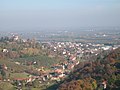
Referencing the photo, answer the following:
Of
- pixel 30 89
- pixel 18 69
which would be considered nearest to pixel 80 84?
pixel 30 89

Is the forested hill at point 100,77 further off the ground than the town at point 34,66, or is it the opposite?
the forested hill at point 100,77

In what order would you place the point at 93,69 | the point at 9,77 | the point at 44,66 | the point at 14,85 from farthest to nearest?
the point at 44,66
the point at 9,77
the point at 14,85
the point at 93,69

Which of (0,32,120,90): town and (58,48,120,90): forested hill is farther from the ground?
(58,48,120,90): forested hill

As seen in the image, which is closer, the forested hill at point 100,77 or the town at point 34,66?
the forested hill at point 100,77

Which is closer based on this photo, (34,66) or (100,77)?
(100,77)

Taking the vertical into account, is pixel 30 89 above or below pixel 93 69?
below

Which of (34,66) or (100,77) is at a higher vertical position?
(100,77)

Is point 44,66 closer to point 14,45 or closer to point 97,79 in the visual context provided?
point 14,45

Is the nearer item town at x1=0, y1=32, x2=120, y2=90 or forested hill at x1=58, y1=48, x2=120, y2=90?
forested hill at x1=58, y1=48, x2=120, y2=90
